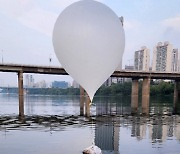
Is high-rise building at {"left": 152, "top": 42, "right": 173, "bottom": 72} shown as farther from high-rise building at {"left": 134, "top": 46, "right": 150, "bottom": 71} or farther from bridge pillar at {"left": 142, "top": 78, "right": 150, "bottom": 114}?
bridge pillar at {"left": 142, "top": 78, "right": 150, "bottom": 114}

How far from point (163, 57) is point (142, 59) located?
13354 millimetres

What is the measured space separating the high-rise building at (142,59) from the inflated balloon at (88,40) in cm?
14710

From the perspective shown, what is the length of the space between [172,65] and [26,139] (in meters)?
169

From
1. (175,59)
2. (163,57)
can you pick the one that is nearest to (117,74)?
(163,57)

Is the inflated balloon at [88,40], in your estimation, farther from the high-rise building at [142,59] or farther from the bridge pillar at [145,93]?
the high-rise building at [142,59]

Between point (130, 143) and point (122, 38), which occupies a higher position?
point (122, 38)

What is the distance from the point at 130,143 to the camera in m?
20.3

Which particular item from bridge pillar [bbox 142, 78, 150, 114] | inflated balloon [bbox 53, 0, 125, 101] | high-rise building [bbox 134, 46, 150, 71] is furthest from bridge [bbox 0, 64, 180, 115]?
high-rise building [bbox 134, 46, 150, 71]

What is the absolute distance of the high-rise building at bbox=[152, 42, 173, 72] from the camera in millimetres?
160750

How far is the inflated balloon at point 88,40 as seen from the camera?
474 inches

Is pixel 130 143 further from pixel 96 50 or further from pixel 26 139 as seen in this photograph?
pixel 96 50

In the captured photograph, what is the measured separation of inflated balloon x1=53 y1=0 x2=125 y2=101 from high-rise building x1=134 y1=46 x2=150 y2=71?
483 ft

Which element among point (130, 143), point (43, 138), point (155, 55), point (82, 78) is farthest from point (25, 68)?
point (155, 55)

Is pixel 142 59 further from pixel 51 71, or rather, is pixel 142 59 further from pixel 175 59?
pixel 51 71
